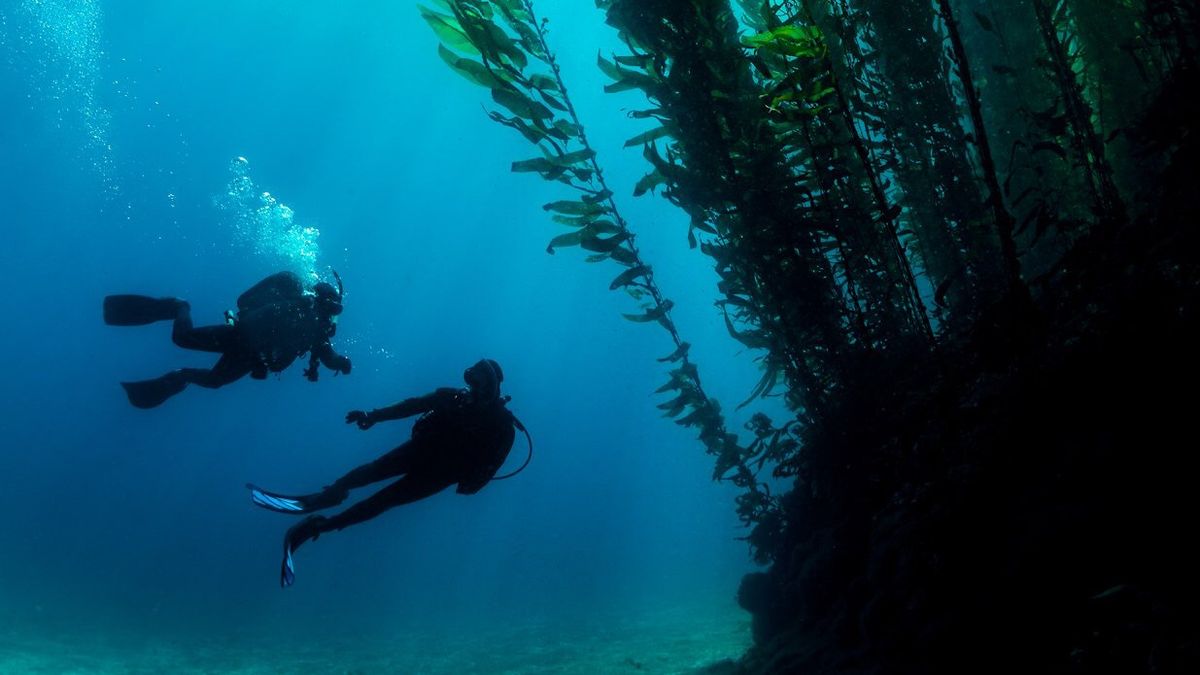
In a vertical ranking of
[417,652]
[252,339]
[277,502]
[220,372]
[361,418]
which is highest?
[252,339]

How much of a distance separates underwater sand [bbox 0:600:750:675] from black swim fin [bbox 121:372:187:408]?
27.4ft

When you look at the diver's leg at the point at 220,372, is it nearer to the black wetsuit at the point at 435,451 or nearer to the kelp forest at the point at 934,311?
the black wetsuit at the point at 435,451

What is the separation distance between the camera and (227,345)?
6.07 meters

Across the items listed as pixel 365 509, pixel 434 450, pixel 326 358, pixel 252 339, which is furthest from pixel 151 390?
pixel 434 450

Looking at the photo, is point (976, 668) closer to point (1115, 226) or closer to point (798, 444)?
point (1115, 226)

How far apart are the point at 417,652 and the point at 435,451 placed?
54.9 ft

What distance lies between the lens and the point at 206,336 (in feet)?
19.6

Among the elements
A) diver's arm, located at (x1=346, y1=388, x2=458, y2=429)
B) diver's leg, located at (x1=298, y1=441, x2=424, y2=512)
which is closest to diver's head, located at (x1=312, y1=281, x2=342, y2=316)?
diver's arm, located at (x1=346, y1=388, x2=458, y2=429)

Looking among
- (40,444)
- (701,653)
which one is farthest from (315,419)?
(701,653)

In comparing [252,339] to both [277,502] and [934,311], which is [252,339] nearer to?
[277,502]

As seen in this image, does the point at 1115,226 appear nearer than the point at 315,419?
Yes

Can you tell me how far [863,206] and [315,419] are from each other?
4431 inches

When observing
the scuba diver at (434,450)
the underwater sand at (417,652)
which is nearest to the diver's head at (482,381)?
the scuba diver at (434,450)

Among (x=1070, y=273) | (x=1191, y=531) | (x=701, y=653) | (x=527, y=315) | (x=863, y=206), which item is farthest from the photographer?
(x=527, y=315)
